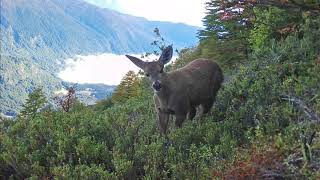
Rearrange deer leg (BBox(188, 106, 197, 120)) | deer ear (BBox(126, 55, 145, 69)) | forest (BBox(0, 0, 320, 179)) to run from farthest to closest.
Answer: deer leg (BBox(188, 106, 197, 120)), deer ear (BBox(126, 55, 145, 69)), forest (BBox(0, 0, 320, 179))

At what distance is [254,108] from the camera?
367 inches

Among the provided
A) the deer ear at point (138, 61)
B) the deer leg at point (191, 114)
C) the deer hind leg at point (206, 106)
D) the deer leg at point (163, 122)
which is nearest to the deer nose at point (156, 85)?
the deer leg at point (163, 122)

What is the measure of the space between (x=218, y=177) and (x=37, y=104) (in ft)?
66.3

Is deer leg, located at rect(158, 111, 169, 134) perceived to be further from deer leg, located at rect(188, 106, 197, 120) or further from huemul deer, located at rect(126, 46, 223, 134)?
deer leg, located at rect(188, 106, 197, 120)

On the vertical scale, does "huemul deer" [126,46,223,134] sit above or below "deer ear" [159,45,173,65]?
below

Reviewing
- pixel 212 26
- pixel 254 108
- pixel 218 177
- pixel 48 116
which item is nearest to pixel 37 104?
pixel 212 26

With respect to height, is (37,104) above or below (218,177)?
above

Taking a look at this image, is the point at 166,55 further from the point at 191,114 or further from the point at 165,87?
the point at 191,114

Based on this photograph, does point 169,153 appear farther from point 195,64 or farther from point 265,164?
point 195,64

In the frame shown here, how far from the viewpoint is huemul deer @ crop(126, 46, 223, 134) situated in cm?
1051

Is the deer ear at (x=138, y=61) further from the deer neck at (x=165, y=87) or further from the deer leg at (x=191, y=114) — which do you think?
the deer leg at (x=191, y=114)

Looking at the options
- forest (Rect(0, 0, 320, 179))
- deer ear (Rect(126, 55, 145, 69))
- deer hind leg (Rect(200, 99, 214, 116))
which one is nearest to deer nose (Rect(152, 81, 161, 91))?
deer ear (Rect(126, 55, 145, 69))

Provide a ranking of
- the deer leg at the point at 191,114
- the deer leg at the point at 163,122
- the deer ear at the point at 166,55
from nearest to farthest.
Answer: the deer leg at the point at 163,122 → the deer ear at the point at 166,55 → the deer leg at the point at 191,114

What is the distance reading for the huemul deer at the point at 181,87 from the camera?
34.5ft
